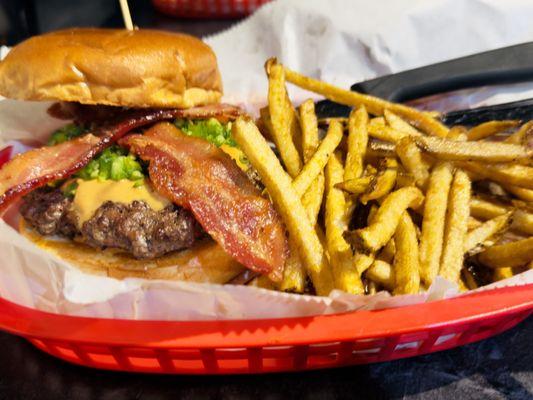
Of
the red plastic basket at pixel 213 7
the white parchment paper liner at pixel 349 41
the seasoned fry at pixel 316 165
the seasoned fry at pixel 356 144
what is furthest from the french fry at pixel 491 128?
the red plastic basket at pixel 213 7

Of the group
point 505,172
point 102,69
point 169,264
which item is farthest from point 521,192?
point 102,69

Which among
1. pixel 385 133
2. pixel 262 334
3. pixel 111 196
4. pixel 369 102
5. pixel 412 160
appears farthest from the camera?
pixel 369 102

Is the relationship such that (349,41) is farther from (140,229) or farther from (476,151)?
(140,229)

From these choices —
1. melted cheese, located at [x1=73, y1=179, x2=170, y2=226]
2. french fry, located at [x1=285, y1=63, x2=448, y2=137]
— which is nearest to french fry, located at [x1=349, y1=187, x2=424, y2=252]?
french fry, located at [x1=285, y1=63, x2=448, y2=137]

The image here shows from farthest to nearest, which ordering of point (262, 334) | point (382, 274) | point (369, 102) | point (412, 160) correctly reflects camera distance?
point (369, 102), point (412, 160), point (382, 274), point (262, 334)

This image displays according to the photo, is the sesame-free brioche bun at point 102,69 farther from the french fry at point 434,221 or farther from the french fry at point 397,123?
the french fry at point 434,221

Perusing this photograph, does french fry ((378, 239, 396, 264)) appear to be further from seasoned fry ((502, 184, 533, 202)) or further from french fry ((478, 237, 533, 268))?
seasoned fry ((502, 184, 533, 202))
